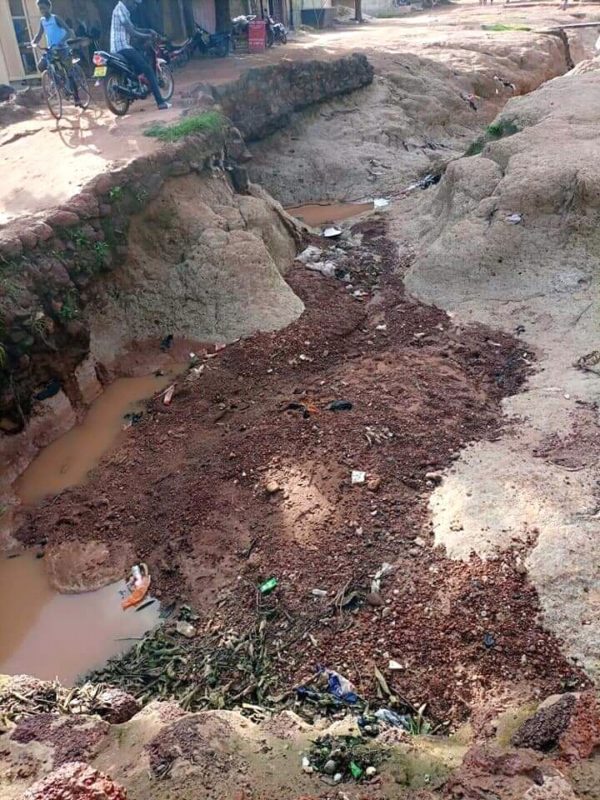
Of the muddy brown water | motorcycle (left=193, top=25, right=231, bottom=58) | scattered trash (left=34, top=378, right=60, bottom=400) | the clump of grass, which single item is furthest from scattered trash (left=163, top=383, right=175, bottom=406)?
motorcycle (left=193, top=25, right=231, bottom=58)

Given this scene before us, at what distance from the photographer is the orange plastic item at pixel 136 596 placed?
4.99 metres

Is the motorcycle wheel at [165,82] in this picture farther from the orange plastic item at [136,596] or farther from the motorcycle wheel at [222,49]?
the orange plastic item at [136,596]

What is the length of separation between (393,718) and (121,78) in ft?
30.3

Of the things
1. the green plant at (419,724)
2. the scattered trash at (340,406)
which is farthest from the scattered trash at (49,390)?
the green plant at (419,724)

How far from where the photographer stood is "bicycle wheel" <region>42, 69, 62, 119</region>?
970 cm

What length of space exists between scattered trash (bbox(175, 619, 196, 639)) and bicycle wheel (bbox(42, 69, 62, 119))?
819cm

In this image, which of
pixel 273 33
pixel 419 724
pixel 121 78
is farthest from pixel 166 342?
pixel 273 33

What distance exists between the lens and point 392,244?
32.1 feet

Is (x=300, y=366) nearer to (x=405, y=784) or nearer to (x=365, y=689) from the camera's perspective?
(x=365, y=689)

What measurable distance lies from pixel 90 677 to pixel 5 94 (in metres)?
10.2

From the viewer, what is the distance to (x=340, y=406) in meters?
6.16

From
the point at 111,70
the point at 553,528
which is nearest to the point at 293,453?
the point at 553,528

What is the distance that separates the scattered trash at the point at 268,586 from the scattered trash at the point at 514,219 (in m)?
5.42

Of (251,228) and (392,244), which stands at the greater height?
(251,228)
